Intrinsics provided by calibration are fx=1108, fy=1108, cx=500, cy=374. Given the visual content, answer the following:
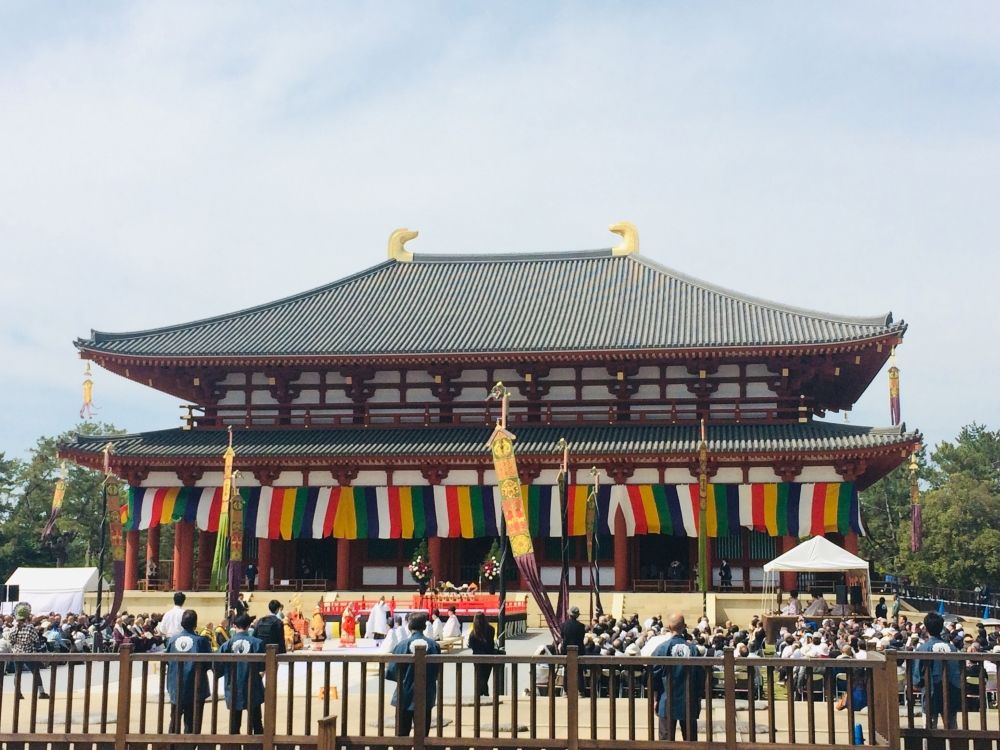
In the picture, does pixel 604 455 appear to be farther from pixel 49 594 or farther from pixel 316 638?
pixel 49 594

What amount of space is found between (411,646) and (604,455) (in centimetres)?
1985

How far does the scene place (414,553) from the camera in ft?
112

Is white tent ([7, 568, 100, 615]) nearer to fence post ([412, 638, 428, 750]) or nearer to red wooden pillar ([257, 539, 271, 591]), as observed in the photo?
red wooden pillar ([257, 539, 271, 591])

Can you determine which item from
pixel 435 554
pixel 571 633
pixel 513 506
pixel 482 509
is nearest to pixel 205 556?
pixel 435 554

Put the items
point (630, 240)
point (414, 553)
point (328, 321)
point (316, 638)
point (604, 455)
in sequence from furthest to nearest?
point (630, 240)
point (328, 321)
point (414, 553)
point (604, 455)
point (316, 638)

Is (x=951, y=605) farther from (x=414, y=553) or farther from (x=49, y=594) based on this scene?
(x=49, y=594)

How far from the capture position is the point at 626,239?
43.8 meters

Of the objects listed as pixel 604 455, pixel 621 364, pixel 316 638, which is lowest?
pixel 316 638

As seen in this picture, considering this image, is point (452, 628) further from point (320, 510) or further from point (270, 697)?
point (270, 697)

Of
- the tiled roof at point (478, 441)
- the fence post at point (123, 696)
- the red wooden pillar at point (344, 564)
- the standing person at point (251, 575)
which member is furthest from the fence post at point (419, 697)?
the standing person at point (251, 575)

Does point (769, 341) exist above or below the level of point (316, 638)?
above

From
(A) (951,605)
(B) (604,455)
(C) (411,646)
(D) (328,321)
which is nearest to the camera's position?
(C) (411,646)

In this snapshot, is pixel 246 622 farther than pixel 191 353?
No

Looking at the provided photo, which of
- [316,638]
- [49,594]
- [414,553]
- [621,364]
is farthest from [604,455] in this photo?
[49,594]
